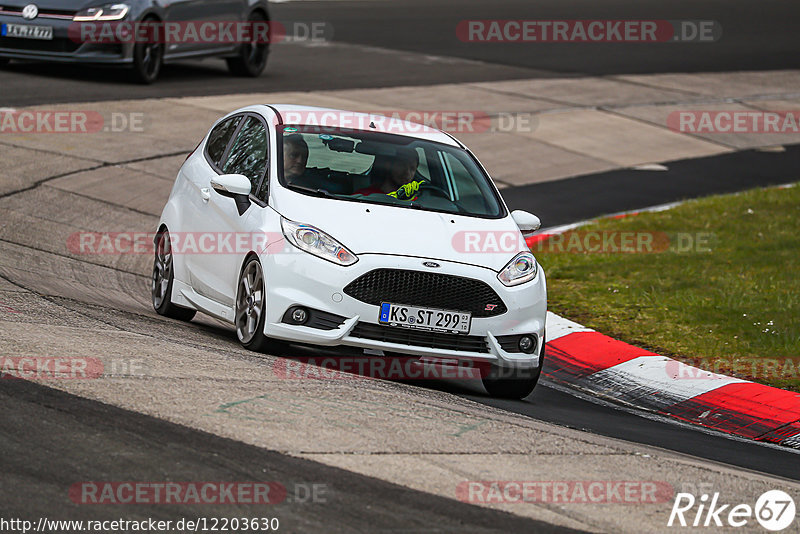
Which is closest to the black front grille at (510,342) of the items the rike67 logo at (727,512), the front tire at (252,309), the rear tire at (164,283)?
the front tire at (252,309)

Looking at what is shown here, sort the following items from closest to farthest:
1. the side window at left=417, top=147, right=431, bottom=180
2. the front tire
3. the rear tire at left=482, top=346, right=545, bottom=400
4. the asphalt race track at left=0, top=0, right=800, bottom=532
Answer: the asphalt race track at left=0, top=0, right=800, bottom=532
the front tire
the rear tire at left=482, top=346, right=545, bottom=400
the side window at left=417, top=147, right=431, bottom=180

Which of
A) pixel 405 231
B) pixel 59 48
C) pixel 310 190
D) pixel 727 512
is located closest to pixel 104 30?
pixel 59 48

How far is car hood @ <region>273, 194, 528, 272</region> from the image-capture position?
26.7ft

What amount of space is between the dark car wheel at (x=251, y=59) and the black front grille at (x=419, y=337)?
14.0m

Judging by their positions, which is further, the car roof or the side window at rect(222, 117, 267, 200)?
the car roof

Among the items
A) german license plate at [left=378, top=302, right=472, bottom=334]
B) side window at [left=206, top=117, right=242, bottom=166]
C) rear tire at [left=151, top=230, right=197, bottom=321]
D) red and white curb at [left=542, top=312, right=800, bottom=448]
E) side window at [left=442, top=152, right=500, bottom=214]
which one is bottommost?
red and white curb at [left=542, top=312, right=800, bottom=448]

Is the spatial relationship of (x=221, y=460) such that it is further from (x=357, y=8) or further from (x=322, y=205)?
(x=357, y=8)

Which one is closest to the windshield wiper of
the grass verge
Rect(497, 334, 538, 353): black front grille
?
Rect(497, 334, 538, 353): black front grille

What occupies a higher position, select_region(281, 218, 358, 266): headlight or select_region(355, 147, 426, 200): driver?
select_region(355, 147, 426, 200): driver

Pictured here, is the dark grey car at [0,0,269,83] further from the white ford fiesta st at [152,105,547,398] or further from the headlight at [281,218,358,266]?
the headlight at [281,218,358,266]

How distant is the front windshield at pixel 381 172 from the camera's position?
8852 millimetres

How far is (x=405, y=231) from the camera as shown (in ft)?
27.2

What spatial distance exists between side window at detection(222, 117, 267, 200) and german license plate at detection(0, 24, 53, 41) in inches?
352

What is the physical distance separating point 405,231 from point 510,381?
3.84 feet
